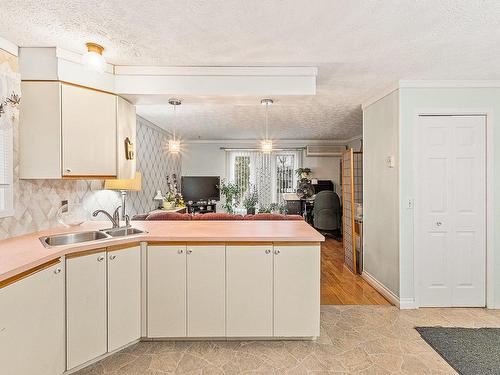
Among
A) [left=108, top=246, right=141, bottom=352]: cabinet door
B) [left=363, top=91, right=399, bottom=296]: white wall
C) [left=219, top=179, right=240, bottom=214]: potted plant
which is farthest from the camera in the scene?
[left=219, top=179, right=240, bottom=214]: potted plant

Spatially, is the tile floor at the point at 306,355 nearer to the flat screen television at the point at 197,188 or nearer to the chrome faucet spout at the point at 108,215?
the chrome faucet spout at the point at 108,215

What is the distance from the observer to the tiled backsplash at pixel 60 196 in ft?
7.82

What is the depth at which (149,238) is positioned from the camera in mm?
2395

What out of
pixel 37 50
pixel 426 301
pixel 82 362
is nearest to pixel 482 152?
pixel 426 301

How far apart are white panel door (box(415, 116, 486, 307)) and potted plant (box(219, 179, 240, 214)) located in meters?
4.97

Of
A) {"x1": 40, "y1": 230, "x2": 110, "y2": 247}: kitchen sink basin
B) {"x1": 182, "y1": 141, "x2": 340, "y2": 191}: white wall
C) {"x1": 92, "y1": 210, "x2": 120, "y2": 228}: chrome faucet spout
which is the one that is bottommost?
{"x1": 40, "y1": 230, "x2": 110, "y2": 247}: kitchen sink basin

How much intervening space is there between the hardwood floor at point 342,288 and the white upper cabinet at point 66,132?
285cm

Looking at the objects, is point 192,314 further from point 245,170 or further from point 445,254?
point 245,170

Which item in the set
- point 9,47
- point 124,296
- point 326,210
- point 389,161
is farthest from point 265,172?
point 9,47

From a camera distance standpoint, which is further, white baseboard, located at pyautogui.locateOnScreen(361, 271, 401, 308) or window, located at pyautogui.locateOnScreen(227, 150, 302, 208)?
window, located at pyautogui.locateOnScreen(227, 150, 302, 208)

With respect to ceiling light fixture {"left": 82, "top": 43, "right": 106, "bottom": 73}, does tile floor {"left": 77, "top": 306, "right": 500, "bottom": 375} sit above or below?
below

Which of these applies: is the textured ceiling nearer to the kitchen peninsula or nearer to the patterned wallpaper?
the patterned wallpaper

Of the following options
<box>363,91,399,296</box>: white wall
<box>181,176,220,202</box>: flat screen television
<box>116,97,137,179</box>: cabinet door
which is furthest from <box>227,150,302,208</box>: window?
<box>116,97,137,179</box>: cabinet door

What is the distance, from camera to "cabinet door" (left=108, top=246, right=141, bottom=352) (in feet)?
7.36
